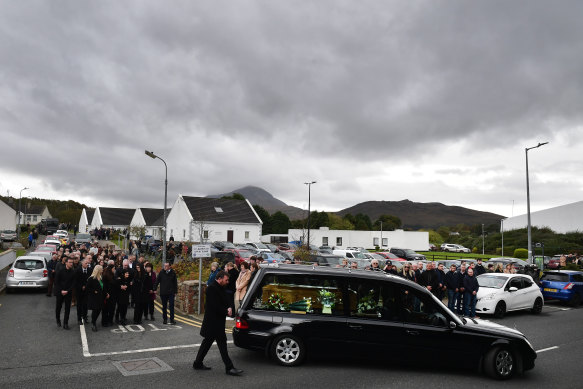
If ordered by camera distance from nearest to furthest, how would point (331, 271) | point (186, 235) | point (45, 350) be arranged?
point (331, 271) → point (45, 350) → point (186, 235)

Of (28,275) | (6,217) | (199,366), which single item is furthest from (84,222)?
(199,366)

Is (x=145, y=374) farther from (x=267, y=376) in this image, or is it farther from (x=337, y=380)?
(x=337, y=380)

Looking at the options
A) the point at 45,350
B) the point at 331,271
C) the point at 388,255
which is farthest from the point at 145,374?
the point at 388,255

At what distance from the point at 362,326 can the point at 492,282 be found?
956 centimetres

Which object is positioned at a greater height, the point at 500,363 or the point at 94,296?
the point at 94,296

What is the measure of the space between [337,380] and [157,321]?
683cm

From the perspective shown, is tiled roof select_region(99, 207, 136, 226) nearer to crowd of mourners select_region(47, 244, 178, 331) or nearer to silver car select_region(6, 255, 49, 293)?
silver car select_region(6, 255, 49, 293)

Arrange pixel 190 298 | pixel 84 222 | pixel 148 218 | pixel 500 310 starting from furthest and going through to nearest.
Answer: pixel 84 222 → pixel 148 218 → pixel 500 310 → pixel 190 298

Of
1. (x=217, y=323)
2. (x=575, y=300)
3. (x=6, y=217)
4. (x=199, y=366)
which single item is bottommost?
(x=575, y=300)

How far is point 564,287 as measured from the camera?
17.5m

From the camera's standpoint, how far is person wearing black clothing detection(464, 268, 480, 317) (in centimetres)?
1348

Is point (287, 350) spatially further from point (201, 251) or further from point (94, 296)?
point (201, 251)

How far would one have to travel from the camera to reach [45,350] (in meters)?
8.48

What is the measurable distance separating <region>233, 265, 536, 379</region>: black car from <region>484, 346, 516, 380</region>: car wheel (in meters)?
0.01
